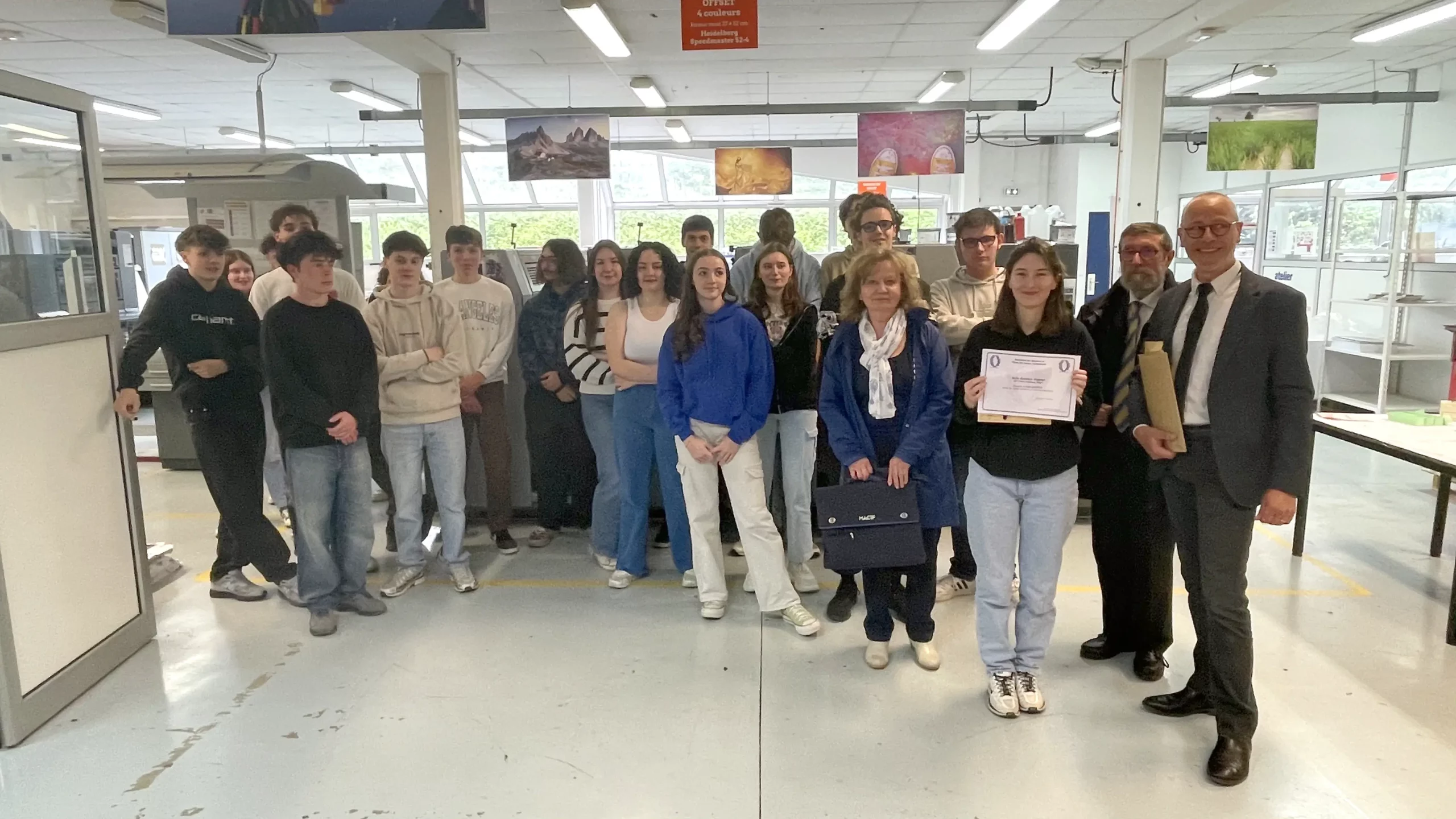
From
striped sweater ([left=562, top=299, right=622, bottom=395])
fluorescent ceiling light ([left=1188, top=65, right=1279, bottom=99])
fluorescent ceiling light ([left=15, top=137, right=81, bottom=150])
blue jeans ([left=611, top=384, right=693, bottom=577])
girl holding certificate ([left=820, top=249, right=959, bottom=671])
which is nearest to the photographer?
girl holding certificate ([left=820, top=249, right=959, bottom=671])

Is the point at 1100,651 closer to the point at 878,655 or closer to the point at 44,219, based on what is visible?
the point at 878,655

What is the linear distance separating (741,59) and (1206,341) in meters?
7.01

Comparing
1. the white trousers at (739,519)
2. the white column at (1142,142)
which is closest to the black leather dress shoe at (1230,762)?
the white trousers at (739,519)

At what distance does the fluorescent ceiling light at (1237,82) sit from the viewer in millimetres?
9008

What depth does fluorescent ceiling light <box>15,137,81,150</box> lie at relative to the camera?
3.22 metres

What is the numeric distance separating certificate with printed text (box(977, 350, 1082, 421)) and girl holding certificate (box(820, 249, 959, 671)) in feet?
Answer: 0.86

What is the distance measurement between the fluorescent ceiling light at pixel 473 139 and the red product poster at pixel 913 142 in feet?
20.3

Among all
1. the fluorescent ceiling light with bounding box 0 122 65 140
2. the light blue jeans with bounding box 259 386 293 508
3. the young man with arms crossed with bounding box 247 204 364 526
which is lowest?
the light blue jeans with bounding box 259 386 293 508

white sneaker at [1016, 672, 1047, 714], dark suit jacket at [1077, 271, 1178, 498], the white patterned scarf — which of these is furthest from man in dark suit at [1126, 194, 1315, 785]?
the white patterned scarf

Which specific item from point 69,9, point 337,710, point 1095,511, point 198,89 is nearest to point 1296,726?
point 1095,511

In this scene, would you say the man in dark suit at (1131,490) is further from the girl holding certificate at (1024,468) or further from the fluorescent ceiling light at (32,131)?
the fluorescent ceiling light at (32,131)

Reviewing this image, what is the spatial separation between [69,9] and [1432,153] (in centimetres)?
1209

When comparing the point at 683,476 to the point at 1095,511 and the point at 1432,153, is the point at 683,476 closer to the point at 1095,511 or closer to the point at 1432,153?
the point at 1095,511

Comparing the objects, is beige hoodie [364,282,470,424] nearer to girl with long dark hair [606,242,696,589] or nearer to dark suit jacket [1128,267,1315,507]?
girl with long dark hair [606,242,696,589]
